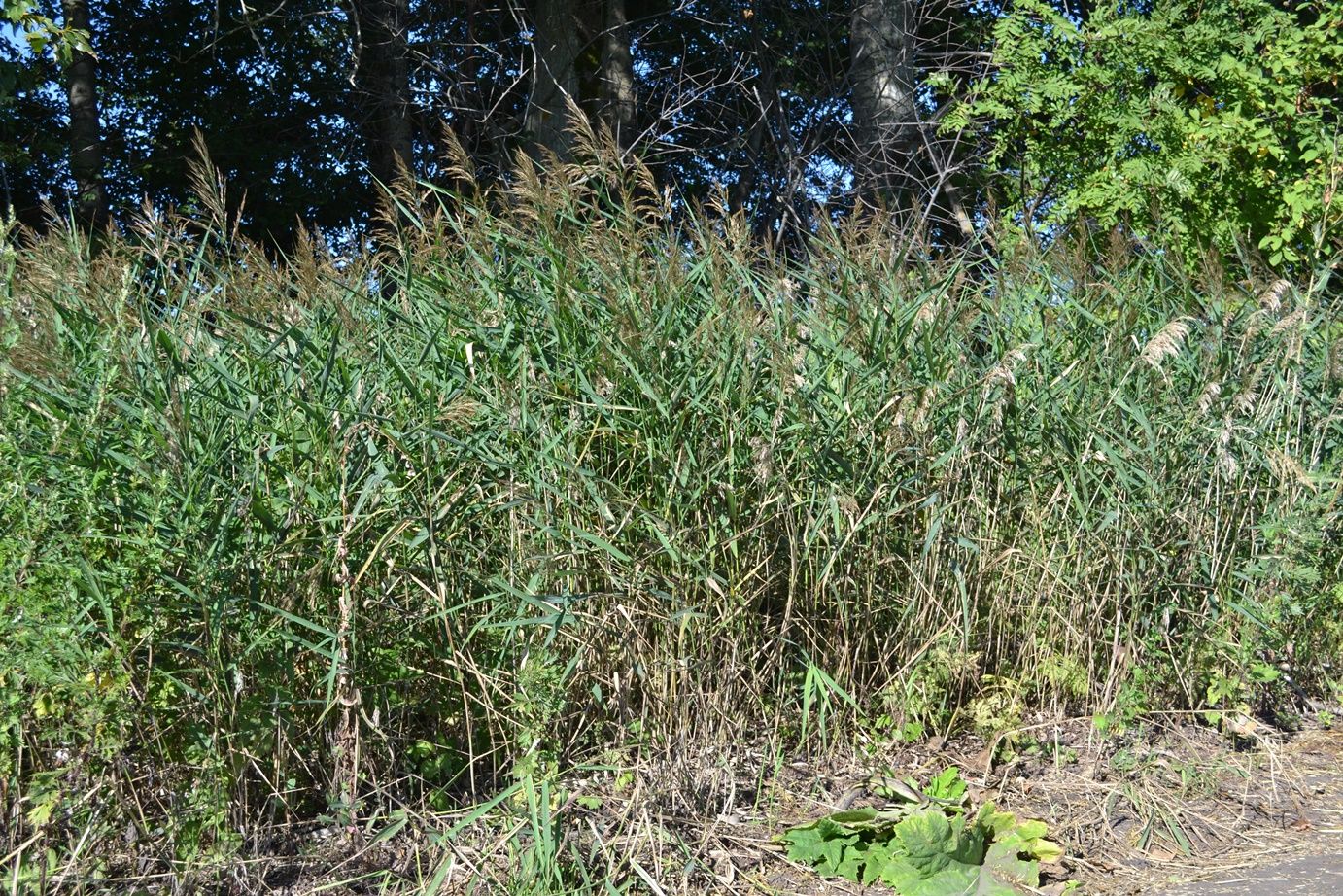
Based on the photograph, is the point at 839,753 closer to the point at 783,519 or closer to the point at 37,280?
the point at 783,519

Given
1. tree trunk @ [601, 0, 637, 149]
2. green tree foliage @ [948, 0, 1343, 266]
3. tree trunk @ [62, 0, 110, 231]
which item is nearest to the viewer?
green tree foliage @ [948, 0, 1343, 266]

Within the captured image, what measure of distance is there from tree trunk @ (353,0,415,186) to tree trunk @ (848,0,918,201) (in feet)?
Result: 13.9

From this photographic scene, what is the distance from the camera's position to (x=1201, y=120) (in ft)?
23.2

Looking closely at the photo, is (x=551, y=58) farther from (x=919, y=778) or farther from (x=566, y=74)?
(x=919, y=778)

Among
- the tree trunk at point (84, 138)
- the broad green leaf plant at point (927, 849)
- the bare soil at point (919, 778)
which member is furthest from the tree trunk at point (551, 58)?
the broad green leaf plant at point (927, 849)

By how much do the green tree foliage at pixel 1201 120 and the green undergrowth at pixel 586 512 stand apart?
7.28 ft

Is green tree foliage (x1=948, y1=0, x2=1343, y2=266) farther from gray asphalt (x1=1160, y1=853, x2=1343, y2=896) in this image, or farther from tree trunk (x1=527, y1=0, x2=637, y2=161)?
tree trunk (x1=527, y1=0, x2=637, y2=161)

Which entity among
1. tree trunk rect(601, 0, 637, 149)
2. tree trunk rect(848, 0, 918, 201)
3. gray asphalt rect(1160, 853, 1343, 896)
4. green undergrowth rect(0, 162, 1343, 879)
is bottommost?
gray asphalt rect(1160, 853, 1343, 896)

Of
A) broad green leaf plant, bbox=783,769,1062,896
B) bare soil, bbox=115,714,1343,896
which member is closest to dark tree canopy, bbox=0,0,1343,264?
bare soil, bbox=115,714,1343,896

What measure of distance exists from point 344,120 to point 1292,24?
10.1 m

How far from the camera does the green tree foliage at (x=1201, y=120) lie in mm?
6852

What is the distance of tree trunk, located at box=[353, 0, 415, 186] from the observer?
11648 millimetres

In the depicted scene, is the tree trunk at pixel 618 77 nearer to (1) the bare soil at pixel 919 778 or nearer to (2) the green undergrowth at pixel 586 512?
(2) the green undergrowth at pixel 586 512

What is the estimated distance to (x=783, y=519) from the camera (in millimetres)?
3920
